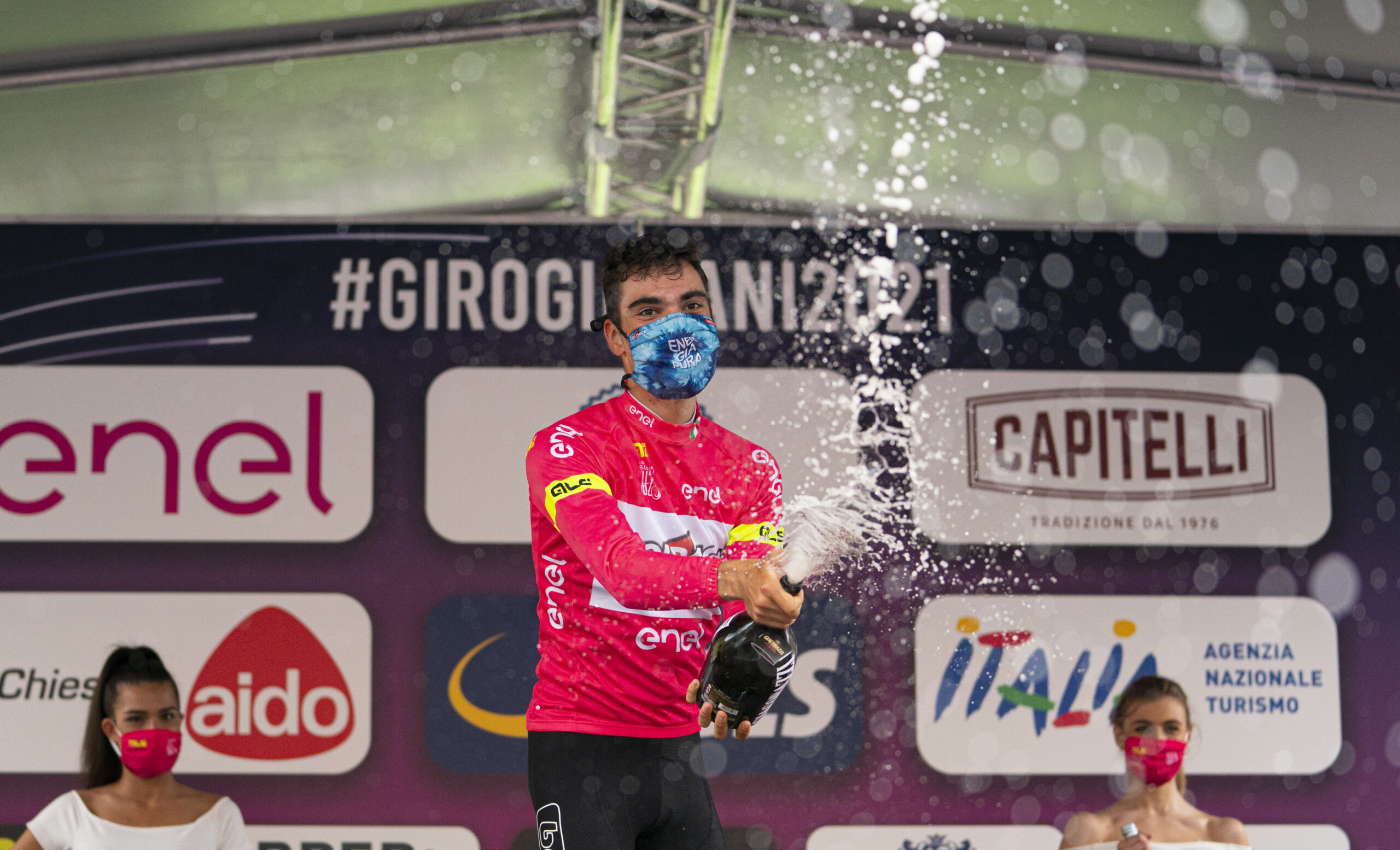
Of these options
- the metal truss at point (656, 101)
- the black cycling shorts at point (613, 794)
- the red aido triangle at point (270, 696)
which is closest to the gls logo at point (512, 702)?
the red aido triangle at point (270, 696)

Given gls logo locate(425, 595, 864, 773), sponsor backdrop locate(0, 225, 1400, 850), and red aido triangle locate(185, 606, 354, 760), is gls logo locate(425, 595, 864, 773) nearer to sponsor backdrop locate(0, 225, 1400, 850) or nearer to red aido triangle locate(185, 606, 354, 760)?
sponsor backdrop locate(0, 225, 1400, 850)

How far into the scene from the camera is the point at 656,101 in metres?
5.45

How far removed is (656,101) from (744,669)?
3.82 m

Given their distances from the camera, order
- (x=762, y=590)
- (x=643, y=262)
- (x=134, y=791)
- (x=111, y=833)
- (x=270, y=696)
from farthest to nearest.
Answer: (x=270, y=696)
(x=134, y=791)
(x=111, y=833)
(x=643, y=262)
(x=762, y=590)

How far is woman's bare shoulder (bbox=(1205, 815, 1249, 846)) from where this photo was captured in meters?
4.44

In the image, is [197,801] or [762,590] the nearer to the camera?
[762,590]

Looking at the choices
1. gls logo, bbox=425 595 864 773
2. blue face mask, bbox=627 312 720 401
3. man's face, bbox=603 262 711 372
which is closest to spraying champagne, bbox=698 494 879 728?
blue face mask, bbox=627 312 720 401

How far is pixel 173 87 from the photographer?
5.48 m

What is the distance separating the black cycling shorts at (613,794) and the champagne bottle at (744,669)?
7.3 inches

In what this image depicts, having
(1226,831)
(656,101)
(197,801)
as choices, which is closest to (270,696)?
(197,801)

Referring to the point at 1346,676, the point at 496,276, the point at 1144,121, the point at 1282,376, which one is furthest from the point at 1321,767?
the point at 496,276

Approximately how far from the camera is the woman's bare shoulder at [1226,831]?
4438mm

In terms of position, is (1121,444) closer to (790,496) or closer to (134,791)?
(790,496)

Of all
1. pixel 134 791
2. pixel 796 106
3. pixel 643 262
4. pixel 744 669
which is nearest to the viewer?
pixel 744 669
